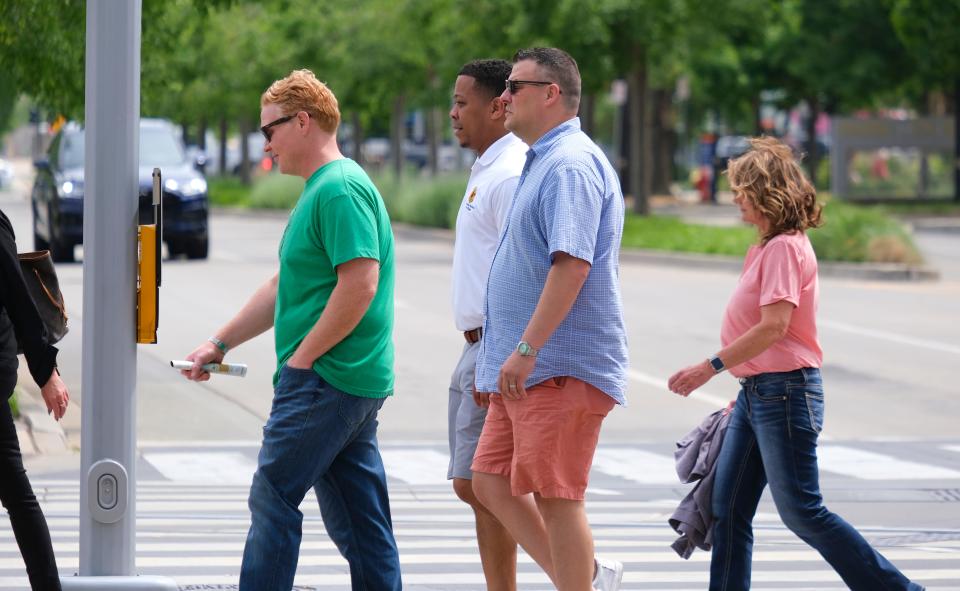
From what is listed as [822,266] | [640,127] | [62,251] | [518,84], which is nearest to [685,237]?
[822,266]

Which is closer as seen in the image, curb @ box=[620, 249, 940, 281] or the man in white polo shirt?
the man in white polo shirt

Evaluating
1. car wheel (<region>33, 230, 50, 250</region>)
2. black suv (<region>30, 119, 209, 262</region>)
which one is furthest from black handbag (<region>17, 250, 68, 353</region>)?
car wheel (<region>33, 230, 50, 250</region>)

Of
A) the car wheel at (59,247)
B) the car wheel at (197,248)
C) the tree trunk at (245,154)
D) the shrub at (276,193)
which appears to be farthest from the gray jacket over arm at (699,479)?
the tree trunk at (245,154)

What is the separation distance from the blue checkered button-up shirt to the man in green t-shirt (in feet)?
1.24

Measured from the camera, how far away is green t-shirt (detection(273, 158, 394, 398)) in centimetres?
521

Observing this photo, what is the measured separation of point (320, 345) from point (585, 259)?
2.61 feet

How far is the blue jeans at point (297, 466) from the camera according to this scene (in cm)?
527

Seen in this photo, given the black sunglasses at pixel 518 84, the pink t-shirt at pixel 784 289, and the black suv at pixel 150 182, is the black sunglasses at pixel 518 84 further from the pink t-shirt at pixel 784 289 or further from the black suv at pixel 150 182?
the black suv at pixel 150 182

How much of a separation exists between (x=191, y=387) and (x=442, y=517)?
218 inches

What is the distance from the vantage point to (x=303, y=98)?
5.37 metres

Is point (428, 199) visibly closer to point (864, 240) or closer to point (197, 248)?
point (197, 248)

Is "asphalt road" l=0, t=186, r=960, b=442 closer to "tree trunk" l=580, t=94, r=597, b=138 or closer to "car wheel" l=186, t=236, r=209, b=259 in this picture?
"car wheel" l=186, t=236, r=209, b=259

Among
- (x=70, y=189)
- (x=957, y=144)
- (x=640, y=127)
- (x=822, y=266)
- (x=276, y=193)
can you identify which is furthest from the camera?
(x=957, y=144)

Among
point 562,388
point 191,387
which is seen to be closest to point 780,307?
point 562,388
